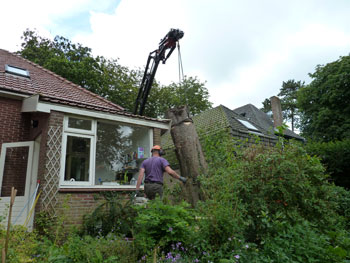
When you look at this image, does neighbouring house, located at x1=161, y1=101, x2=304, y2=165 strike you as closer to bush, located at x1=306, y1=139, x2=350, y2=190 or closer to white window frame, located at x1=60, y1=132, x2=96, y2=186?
bush, located at x1=306, y1=139, x2=350, y2=190

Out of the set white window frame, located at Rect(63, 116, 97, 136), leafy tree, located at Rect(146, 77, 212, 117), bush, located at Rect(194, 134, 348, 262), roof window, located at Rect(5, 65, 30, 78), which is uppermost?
leafy tree, located at Rect(146, 77, 212, 117)

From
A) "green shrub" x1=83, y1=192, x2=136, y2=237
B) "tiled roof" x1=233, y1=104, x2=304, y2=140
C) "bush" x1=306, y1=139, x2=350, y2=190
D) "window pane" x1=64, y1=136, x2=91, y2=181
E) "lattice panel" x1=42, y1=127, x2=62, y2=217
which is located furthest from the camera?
"tiled roof" x1=233, y1=104, x2=304, y2=140

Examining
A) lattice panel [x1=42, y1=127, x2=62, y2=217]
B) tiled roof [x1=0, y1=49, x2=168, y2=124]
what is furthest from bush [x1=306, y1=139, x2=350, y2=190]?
lattice panel [x1=42, y1=127, x2=62, y2=217]

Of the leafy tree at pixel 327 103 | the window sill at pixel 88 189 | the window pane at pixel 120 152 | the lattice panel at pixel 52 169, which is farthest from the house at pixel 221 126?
the leafy tree at pixel 327 103

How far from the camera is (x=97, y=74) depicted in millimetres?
19938

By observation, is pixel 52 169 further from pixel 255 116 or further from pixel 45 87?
pixel 255 116

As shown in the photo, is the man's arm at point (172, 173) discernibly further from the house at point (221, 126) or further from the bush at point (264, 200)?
the house at point (221, 126)

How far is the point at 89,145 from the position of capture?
6934mm

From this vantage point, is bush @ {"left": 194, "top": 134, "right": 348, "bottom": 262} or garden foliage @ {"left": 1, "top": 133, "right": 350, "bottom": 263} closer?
garden foliage @ {"left": 1, "top": 133, "right": 350, "bottom": 263}

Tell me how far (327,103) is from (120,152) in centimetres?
1887

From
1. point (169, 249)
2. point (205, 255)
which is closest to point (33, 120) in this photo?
point (169, 249)

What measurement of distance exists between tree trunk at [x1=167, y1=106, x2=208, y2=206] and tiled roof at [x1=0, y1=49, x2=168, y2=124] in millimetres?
2496

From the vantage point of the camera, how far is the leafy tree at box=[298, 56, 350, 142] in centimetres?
1956

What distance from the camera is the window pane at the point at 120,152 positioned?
25.4ft
